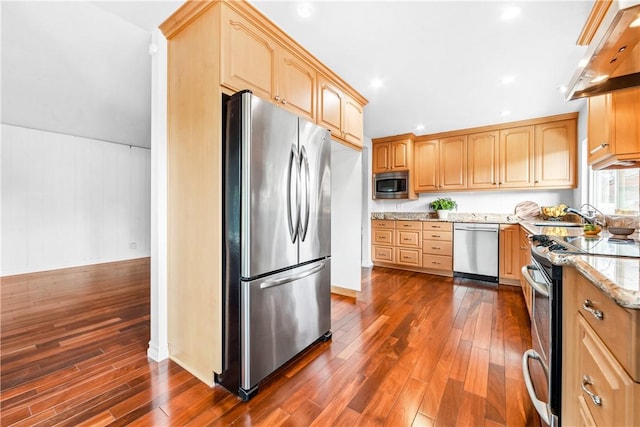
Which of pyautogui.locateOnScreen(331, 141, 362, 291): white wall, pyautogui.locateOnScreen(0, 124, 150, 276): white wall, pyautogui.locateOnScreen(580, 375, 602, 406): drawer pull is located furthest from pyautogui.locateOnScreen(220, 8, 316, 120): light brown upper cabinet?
pyautogui.locateOnScreen(0, 124, 150, 276): white wall

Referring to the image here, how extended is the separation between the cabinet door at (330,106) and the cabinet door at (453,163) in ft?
8.63

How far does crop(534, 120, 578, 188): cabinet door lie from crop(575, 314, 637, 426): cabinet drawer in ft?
12.3

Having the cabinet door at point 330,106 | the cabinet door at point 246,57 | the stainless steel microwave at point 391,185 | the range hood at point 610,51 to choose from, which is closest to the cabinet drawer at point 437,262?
the stainless steel microwave at point 391,185

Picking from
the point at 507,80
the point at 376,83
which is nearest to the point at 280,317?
the point at 376,83

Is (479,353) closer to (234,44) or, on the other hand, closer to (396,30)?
(396,30)

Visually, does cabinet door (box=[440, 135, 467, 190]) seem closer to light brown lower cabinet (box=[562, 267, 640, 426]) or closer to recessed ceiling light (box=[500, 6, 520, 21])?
recessed ceiling light (box=[500, 6, 520, 21])

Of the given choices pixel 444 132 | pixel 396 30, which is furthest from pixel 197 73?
pixel 444 132

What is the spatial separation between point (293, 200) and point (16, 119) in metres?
5.20

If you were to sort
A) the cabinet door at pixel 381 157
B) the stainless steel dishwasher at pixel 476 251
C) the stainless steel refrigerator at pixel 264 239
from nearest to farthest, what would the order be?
the stainless steel refrigerator at pixel 264 239
the stainless steel dishwasher at pixel 476 251
the cabinet door at pixel 381 157

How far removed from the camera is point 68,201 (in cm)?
493

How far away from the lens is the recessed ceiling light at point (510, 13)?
171 centimetres

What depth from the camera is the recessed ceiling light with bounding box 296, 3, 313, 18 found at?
1.69 metres

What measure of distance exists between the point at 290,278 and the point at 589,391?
4.63 ft

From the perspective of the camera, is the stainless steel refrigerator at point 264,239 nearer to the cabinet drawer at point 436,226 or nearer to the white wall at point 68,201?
the cabinet drawer at point 436,226
